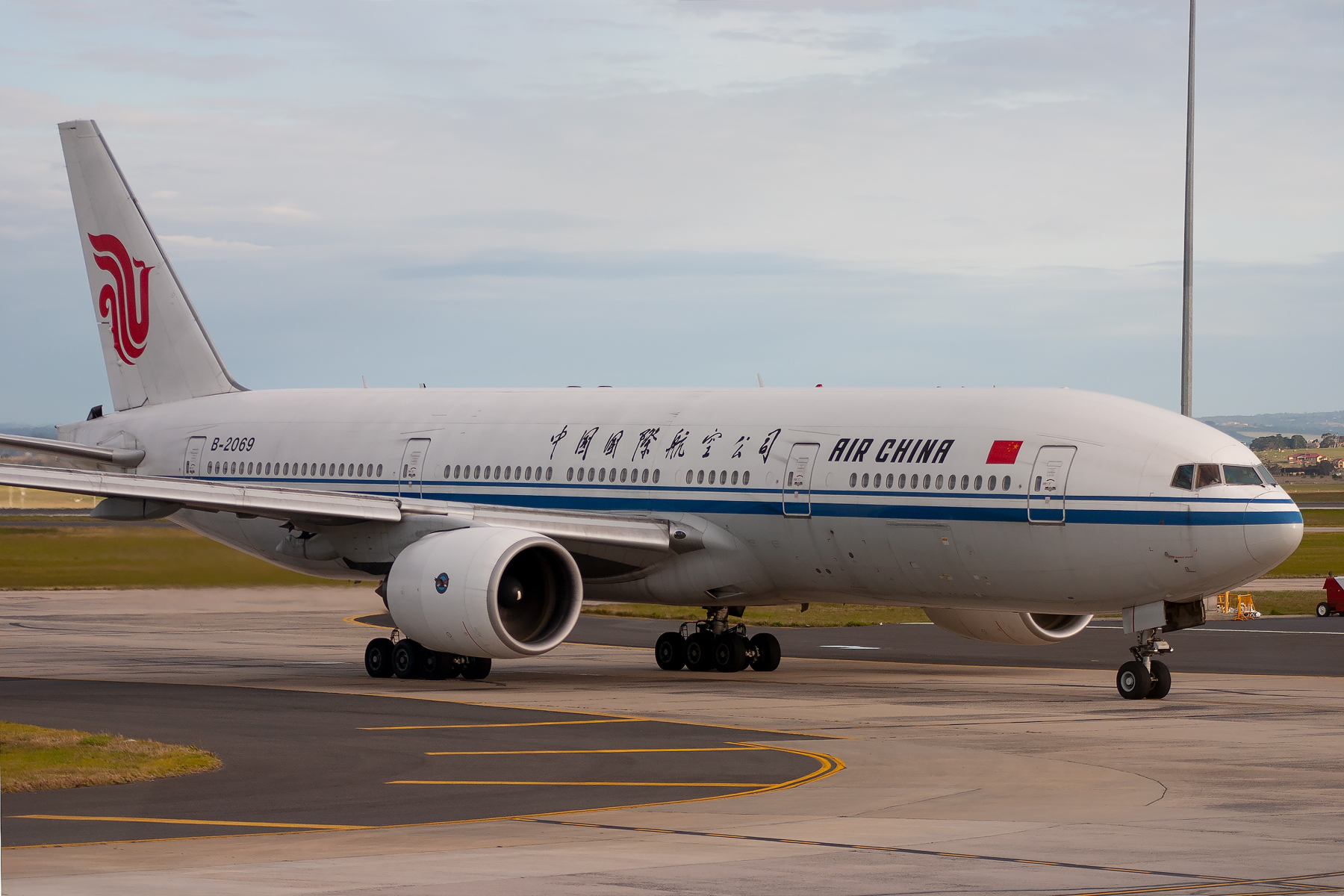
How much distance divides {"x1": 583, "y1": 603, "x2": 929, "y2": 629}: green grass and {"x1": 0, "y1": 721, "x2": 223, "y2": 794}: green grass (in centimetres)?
2540

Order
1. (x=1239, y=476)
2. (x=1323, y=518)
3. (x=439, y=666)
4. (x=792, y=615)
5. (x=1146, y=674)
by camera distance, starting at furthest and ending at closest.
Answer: (x=1323, y=518)
(x=792, y=615)
(x=439, y=666)
(x=1146, y=674)
(x=1239, y=476)

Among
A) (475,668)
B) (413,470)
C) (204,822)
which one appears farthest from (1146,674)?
(204,822)

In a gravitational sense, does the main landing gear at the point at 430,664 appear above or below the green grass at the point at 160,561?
below

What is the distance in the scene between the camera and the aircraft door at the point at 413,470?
3381 cm

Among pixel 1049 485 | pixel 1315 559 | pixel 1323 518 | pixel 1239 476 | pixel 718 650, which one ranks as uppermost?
pixel 1323 518

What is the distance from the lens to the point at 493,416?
33781 millimetres

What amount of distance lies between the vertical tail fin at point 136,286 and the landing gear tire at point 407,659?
12.0 meters

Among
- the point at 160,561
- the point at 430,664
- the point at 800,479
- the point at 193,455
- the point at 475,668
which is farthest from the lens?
the point at 193,455

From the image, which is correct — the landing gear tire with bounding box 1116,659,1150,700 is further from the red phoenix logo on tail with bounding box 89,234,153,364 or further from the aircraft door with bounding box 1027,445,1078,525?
the red phoenix logo on tail with bounding box 89,234,153,364

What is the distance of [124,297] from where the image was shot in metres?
39.7

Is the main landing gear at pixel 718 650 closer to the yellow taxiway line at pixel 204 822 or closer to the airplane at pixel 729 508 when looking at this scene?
the airplane at pixel 729 508

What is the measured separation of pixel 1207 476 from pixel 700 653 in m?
10.1

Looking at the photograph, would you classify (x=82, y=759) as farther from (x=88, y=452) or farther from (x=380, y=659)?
(x=88, y=452)

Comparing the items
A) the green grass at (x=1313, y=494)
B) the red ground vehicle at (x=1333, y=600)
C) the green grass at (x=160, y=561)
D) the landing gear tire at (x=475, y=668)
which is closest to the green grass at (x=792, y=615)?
the red ground vehicle at (x=1333, y=600)
